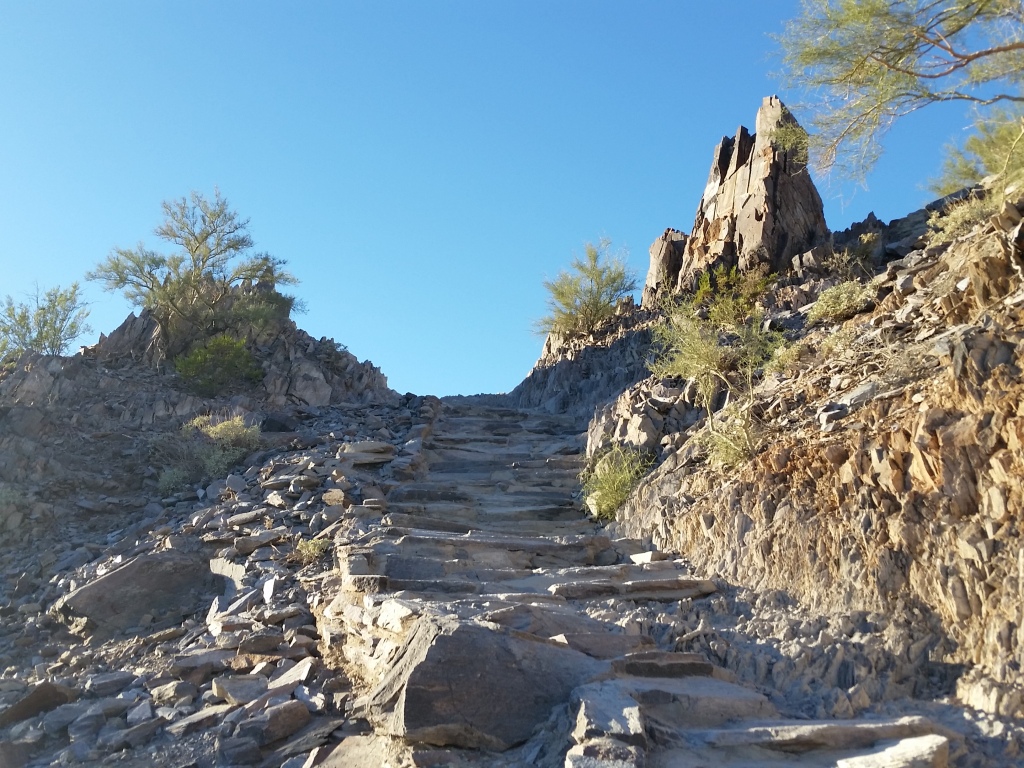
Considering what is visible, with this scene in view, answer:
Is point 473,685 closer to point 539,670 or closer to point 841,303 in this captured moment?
point 539,670

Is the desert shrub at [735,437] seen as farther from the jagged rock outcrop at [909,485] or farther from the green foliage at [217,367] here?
the green foliage at [217,367]

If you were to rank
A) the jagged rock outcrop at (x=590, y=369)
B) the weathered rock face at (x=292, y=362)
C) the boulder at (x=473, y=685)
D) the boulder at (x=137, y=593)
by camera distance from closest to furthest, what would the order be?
the boulder at (x=473, y=685) → the boulder at (x=137, y=593) → the jagged rock outcrop at (x=590, y=369) → the weathered rock face at (x=292, y=362)

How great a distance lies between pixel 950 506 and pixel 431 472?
6.89m

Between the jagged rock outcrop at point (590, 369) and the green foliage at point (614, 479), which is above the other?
the jagged rock outcrop at point (590, 369)

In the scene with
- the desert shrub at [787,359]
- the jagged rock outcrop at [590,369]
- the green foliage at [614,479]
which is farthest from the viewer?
the jagged rock outcrop at [590,369]

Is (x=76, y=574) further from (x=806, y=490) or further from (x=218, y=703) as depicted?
(x=806, y=490)

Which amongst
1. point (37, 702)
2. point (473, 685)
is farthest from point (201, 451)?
point (473, 685)

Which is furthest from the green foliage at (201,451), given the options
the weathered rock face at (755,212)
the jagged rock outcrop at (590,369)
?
the weathered rock face at (755,212)

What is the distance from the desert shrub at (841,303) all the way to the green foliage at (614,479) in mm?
2514

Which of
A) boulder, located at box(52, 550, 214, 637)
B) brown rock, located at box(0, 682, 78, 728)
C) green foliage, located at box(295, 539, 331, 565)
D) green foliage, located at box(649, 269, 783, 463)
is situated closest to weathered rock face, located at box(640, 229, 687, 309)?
green foliage, located at box(649, 269, 783, 463)

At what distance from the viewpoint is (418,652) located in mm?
4184

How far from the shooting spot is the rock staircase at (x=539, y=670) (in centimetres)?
360

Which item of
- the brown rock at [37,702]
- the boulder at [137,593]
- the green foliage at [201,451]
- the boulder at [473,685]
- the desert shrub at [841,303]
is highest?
the desert shrub at [841,303]

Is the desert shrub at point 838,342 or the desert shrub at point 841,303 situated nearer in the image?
the desert shrub at point 838,342
